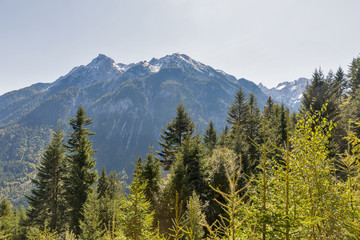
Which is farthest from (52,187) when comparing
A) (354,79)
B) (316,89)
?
(354,79)

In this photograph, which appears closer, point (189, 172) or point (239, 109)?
point (189, 172)

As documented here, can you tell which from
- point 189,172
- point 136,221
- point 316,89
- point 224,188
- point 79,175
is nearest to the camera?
point 136,221

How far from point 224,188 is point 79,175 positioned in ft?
58.7

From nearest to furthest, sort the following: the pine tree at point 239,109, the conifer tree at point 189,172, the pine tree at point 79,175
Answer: the conifer tree at point 189,172 → the pine tree at point 79,175 → the pine tree at point 239,109

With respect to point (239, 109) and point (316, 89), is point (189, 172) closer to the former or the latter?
point (239, 109)

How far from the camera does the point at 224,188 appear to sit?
17.7 m

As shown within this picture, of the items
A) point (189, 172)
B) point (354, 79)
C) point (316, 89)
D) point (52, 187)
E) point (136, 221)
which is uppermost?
point (354, 79)

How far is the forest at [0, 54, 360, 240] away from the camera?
3.38 m

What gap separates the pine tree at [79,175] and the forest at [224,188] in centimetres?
12

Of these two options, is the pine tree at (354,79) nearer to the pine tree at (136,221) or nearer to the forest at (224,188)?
the forest at (224,188)

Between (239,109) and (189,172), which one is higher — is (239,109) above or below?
above

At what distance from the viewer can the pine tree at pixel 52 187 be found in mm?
22906

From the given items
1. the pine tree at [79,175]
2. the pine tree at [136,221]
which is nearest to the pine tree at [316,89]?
the pine tree at [136,221]

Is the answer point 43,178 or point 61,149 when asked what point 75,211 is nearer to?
point 43,178
